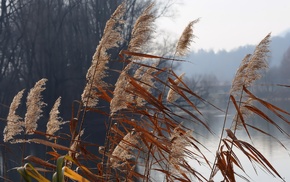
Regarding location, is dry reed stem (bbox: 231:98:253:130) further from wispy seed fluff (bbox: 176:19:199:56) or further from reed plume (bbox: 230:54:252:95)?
wispy seed fluff (bbox: 176:19:199:56)

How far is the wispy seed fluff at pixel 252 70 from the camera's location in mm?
2326

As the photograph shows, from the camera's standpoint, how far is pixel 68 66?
2380 cm

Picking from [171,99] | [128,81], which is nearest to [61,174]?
[128,81]

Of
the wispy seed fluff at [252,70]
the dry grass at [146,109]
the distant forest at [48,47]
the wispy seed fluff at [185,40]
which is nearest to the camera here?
the dry grass at [146,109]

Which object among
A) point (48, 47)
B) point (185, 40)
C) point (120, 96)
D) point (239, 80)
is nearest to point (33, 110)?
point (120, 96)

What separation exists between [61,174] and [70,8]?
22.3 m

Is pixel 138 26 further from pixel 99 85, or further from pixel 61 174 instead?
pixel 61 174

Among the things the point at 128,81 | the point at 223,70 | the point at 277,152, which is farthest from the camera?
the point at 223,70

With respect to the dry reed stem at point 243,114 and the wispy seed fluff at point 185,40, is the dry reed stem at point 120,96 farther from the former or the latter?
the dry reed stem at point 243,114

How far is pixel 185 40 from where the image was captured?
254 cm

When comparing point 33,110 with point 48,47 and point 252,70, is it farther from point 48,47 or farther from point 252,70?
point 48,47

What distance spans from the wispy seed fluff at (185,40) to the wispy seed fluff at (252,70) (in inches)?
11.6

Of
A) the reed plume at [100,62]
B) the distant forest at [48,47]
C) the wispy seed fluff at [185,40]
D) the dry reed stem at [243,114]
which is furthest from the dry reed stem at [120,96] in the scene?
the distant forest at [48,47]

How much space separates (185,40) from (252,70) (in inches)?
14.0
